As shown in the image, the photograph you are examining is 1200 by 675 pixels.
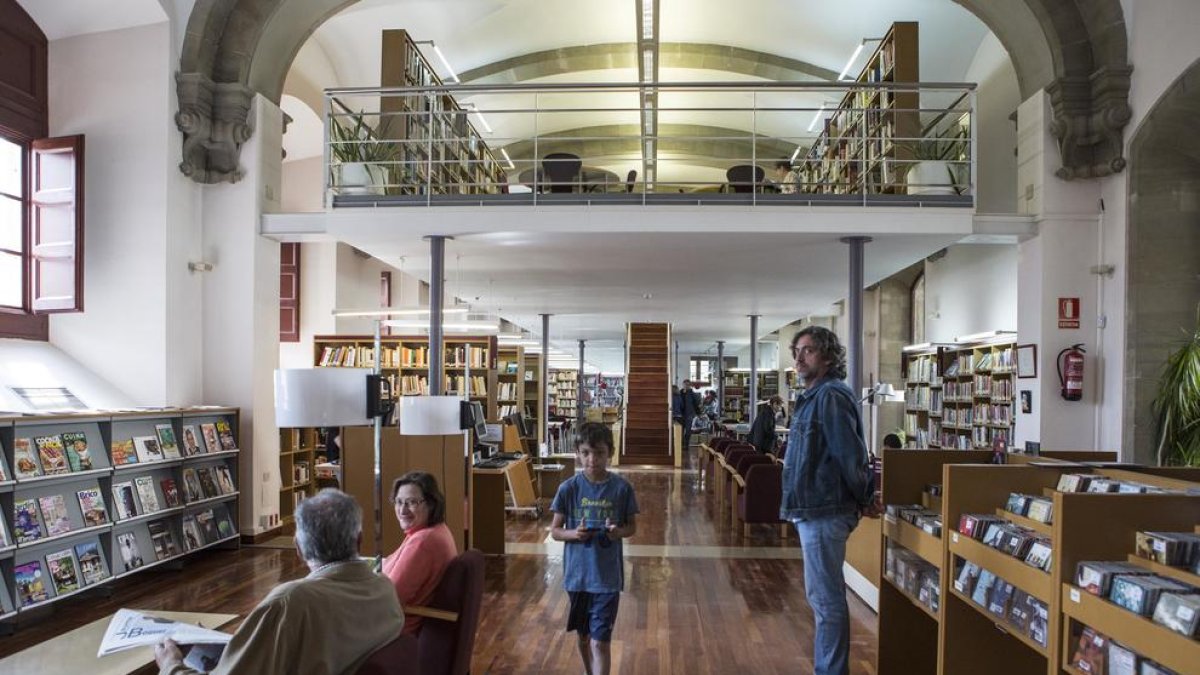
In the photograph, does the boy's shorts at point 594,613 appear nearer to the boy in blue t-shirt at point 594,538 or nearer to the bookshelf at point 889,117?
the boy in blue t-shirt at point 594,538

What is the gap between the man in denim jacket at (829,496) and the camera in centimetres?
318

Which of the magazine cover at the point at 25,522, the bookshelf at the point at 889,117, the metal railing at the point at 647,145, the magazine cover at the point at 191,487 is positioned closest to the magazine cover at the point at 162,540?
the magazine cover at the point at 191,487

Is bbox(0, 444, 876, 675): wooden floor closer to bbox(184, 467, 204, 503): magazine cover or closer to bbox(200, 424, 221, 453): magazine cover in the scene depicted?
bbox(184, 467, 204, 503): magazine cover

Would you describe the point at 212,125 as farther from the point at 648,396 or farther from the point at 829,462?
the point at 648,396

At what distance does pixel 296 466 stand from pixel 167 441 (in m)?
2.98

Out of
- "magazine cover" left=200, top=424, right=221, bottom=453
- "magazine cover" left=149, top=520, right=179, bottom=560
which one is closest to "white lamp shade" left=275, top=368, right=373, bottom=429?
"magazine cover" left=149, top=520, right=179, bottom=560

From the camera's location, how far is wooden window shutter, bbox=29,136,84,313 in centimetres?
633

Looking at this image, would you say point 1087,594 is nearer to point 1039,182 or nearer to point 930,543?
point 930,543

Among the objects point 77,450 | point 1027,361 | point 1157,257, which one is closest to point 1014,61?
point 1157,257

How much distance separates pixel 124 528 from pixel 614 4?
10.2 meters

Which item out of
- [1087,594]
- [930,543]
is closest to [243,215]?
[930,543]

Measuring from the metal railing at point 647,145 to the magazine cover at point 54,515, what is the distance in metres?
3.16

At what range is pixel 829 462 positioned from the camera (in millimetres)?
3223

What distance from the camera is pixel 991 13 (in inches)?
290
